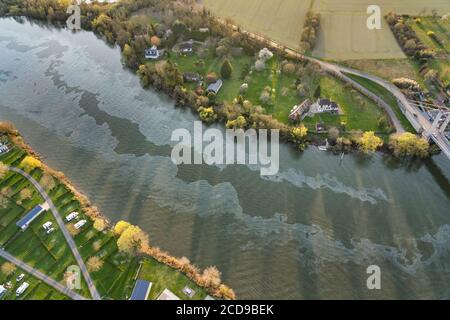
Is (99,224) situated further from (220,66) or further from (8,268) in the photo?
(220,66)

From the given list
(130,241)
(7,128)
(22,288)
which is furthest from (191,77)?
(22,288)

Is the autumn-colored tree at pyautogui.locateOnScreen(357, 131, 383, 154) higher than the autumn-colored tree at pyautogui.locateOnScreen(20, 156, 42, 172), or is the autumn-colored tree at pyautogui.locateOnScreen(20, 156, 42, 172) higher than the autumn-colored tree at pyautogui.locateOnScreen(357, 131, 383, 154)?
the autumn-colored tree at pyautogui.locateOnScreen(357, 131, 383, 154)

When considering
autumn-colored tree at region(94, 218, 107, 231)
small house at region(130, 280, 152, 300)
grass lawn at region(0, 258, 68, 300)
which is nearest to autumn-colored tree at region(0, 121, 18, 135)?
autumn-colored tree at region(94, 218, 107, 231)

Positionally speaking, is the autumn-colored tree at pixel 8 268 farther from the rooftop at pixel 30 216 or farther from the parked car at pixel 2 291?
the rooftop at pixel 30 216

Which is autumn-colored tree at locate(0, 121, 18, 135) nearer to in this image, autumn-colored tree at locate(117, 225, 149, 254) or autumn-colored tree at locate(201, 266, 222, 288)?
autumn-colored tree at locate(117, 225, 149, 254)

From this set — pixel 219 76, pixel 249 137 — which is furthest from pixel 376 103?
pixel 219 76
